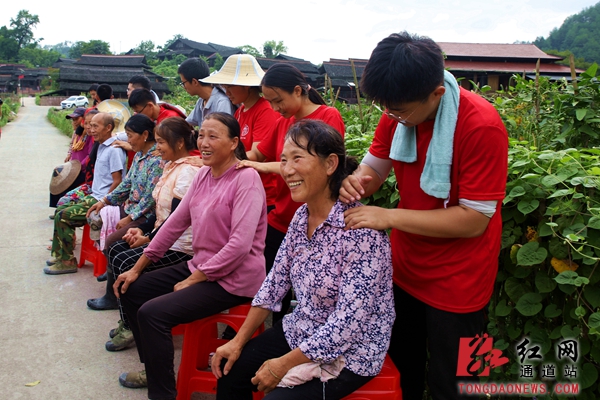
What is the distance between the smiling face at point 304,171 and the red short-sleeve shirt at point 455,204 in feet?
0.95

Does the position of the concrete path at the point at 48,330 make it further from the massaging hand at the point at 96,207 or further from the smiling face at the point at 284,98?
the smiling face at the point at 284,98

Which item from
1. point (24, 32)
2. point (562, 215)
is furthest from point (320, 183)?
point (24, 32)

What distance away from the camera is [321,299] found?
2.19 metres

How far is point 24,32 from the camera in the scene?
8938cm

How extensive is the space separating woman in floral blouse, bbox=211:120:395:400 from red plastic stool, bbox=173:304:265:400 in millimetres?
586

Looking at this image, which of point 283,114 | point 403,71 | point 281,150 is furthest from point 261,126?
point 403,71

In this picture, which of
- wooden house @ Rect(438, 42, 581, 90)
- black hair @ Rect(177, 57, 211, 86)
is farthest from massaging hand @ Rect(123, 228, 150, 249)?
wooden house @ Rect(438, 42, 581, 90)

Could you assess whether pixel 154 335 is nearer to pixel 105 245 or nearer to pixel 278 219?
pixel 278 219

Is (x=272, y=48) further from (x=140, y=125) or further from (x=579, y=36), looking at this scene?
(x=140, y=125)

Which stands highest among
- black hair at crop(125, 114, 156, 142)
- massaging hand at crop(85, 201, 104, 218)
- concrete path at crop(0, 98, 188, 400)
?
black hair at crop(125, 114, 156, 142)

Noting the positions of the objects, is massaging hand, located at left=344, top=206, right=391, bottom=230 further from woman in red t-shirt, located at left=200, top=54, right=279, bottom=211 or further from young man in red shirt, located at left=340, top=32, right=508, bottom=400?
woman in red t-shirt, located at left=200, top=54, right=279, bottom=211

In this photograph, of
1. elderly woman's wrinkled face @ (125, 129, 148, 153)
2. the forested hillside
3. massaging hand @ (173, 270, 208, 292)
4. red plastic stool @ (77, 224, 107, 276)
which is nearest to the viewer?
massaging hand @ (173, 270, 208, 292)

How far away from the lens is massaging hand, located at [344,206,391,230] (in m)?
1.96

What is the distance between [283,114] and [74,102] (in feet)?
142
